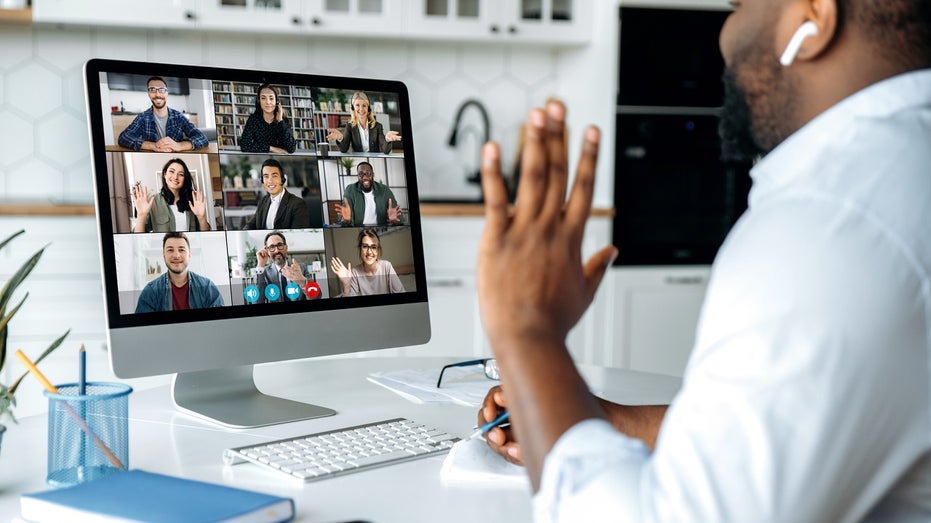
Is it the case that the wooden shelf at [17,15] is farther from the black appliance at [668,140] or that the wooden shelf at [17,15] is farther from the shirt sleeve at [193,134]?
the shirt sleeve at [193,134]

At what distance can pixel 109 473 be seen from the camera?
1.06m

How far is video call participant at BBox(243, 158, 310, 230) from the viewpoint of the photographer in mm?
1378

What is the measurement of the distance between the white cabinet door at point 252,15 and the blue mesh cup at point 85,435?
255cm

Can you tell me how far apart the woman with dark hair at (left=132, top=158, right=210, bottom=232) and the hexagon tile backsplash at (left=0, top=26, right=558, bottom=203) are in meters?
2.40

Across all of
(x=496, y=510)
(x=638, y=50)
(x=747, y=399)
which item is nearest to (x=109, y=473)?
(x=496, y=510)

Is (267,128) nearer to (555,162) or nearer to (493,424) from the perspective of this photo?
(493,424)

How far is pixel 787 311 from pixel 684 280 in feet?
10.3

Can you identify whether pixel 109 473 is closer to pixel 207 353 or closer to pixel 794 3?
pixel 207 353

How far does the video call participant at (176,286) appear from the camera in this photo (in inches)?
50.7

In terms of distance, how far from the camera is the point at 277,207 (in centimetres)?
139

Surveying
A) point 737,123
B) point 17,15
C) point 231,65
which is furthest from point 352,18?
point 737,123

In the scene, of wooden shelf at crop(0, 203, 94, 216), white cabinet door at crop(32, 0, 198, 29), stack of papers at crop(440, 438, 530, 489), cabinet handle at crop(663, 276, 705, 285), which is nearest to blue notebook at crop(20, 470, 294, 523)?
stack of papers at crop(440, 438, 530, 489)

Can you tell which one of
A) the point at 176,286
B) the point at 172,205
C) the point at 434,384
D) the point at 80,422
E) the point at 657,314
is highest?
the point at 172,205

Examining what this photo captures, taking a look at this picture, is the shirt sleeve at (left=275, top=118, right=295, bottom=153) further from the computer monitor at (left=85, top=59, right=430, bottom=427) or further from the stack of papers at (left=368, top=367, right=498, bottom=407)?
the stack of papers at (left=368, top=367, right=498, bottom=407)
